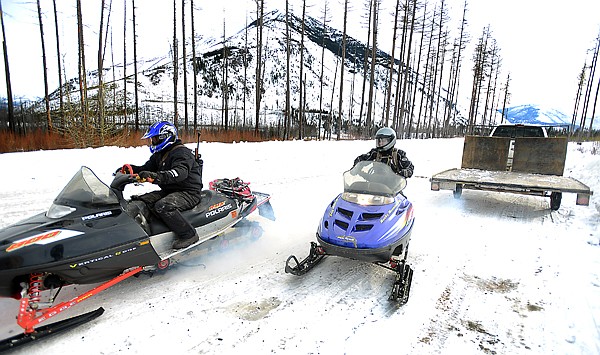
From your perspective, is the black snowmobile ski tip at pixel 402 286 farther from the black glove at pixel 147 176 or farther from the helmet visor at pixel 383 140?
the black glove at pixel 147 176

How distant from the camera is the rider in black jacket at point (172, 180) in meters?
3.57

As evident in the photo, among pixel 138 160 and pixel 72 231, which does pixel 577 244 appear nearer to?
pixel 72 231

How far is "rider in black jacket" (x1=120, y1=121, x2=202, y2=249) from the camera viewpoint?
140 inches

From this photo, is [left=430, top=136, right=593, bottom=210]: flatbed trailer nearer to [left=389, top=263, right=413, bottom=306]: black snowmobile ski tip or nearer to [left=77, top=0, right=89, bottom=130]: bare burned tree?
[left=389, top=263, right=413, bottom=306]: black snowmobile ski tip

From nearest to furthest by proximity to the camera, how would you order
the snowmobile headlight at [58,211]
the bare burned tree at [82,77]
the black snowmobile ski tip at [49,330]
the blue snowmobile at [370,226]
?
the black snowmobile ski tip at [49,330] < the snowmobile headlight at [58,211] < the blue snowmobile at [370,226] < the bare burned tree at [82,77]

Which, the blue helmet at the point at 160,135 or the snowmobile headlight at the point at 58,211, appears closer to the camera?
the snowmobile headlight at the point at 58,211

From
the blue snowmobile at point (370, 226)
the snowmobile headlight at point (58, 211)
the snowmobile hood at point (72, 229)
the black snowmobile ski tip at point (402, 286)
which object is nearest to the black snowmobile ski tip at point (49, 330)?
the snowmobile hood at point (72, 229)

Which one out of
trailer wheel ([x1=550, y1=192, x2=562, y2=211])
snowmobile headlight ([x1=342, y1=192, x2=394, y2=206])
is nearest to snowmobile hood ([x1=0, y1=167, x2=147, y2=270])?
snowmobile headlight ([x1=342, y1=192, x2=394, y2=206])

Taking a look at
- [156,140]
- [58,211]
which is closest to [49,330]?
[58,211]

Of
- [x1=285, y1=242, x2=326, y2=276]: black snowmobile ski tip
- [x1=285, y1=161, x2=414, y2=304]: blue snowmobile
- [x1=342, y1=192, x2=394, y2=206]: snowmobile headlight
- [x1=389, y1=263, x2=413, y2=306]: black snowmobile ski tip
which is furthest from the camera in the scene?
[x1=342, y1=192, x2=394, y2=206]: snowmobile headlight

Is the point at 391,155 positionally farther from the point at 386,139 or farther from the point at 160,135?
the point at 160,135

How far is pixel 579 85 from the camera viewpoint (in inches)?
1623

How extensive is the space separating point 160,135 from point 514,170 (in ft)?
26.6

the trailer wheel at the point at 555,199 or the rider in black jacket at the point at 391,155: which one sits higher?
the rider in black jacket at the point at 391,155
